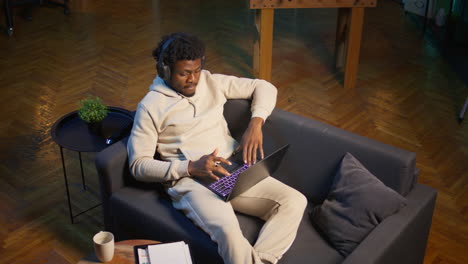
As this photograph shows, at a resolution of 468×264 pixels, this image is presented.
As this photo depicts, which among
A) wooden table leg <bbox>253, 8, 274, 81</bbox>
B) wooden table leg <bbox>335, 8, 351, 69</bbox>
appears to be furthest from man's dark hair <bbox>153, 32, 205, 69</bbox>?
wooden table leg <bbox>335, 8, 351, 69</bbox>

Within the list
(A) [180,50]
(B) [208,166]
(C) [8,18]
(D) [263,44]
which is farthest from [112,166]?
(C) [8,18]

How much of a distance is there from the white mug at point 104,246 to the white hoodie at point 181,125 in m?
0.45

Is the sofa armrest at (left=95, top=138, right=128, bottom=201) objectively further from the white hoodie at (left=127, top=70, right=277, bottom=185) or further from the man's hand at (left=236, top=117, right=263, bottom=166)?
the man's hand at (left=236, top=117, right=263, bottom=166)

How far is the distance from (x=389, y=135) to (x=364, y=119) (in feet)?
0.89

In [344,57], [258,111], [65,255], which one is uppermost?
[258,111]

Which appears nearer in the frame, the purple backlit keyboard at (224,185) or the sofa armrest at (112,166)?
the purple backlit keyboard at (224,185)

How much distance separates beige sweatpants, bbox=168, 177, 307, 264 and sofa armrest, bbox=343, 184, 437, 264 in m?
0.35

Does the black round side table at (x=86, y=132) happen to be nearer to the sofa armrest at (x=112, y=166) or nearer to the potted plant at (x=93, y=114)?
the potted plant at (x=93, y=114)

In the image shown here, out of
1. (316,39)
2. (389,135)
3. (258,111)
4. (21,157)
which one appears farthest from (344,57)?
(21,157)

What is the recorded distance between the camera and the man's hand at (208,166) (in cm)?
256

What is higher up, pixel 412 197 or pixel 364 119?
pixel 412 197

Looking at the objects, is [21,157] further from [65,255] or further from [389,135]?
[389,135]

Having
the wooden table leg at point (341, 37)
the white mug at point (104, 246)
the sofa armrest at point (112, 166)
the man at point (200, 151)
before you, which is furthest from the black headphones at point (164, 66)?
the wooden table leg at point (341, 37)

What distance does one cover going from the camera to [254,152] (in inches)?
110
